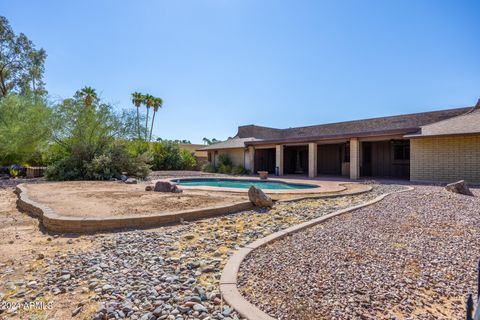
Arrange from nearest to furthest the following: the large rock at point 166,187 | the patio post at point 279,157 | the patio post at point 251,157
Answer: the large rock at point 166,187, the patio post at point 279,157, the patio post at point 251,157

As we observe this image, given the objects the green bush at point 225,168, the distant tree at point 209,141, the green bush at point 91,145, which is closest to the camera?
the green bush at point 91,145

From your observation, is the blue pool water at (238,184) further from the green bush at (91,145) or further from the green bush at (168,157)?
the green bush at (168,157)

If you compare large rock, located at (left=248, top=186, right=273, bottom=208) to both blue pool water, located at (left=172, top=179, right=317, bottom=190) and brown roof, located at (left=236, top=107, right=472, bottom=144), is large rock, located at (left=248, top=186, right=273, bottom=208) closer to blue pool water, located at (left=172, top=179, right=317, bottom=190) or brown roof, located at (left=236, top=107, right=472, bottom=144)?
blue pool water, located at (left=172, top=179, right=317, bottom=190)

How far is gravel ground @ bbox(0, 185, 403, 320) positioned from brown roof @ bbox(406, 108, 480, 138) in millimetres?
11086

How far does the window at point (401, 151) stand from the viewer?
54.5 ft

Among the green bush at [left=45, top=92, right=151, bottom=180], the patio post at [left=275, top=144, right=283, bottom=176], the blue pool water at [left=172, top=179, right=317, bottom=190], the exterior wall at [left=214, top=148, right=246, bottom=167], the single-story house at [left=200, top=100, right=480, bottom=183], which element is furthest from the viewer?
the exterior wall at [left=214, top=148, right=246, bottom=167]

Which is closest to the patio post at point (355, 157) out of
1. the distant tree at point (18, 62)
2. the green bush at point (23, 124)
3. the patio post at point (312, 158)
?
the patio post at point (312, 158)

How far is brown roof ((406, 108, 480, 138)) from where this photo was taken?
1166 cm

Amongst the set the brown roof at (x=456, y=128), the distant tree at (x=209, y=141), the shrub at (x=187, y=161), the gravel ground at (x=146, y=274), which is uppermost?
the distant tree at (x=209, y=141)

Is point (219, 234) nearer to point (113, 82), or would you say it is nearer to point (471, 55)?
point (471, 55)

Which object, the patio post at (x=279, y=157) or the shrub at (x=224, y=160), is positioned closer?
the patio post at (x=279, y=157)

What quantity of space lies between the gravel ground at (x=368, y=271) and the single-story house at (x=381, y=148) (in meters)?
9.01

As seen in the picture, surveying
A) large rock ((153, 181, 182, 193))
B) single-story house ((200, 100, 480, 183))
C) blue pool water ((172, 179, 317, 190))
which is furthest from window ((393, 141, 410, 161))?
large rock ((153, 181, 182, 193))

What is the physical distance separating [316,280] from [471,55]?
13119 millimetres
